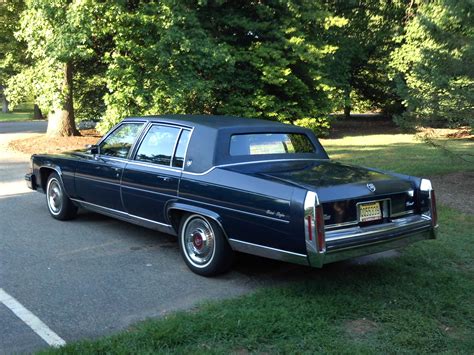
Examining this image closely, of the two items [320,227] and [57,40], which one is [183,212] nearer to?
[320,227]

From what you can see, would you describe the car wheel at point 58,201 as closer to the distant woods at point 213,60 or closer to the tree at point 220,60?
the distant woods at point 213,60

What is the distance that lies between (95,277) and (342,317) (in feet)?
7.76

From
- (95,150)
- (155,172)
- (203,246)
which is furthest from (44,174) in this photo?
(203,246)

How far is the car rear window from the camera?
5.56 m

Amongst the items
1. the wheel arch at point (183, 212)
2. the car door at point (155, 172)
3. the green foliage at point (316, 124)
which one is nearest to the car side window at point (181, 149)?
the car door at point (155, 172)

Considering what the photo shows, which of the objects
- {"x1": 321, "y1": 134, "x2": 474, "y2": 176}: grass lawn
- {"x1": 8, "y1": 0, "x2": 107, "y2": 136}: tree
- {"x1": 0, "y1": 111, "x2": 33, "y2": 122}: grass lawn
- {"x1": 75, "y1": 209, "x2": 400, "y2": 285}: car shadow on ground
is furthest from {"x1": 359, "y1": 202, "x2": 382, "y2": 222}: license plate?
{"x1": 0, "y1": 111, "x2": 33, "y2": 122}: grass lawn

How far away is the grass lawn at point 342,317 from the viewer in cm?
373

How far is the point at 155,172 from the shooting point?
5738mm

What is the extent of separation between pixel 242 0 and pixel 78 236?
14069mm

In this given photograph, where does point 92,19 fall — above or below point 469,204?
above

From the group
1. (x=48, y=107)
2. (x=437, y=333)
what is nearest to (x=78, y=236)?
(x=437, y=333)

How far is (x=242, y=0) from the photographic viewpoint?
738 inches

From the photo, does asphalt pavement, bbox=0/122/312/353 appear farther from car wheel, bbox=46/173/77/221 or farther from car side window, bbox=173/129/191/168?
car side window, bbox=173/129/191/168

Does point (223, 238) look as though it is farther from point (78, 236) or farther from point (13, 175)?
point (13, 175)
